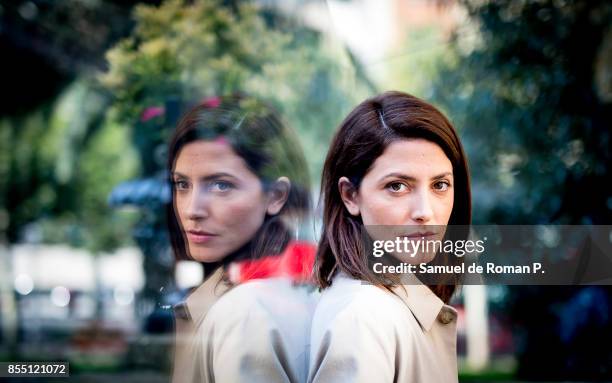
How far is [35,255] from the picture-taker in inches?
114

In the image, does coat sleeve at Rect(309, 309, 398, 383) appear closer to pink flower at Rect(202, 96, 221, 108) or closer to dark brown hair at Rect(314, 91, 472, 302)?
dark brown hair at Rect(314, 91, 472, 302)

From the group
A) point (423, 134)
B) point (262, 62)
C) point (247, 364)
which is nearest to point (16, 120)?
point (262, 62)

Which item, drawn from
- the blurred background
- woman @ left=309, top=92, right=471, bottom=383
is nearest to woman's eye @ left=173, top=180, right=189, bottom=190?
the blurred background

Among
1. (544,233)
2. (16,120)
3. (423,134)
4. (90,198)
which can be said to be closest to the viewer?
(423,134)

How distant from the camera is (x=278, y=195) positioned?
222cm

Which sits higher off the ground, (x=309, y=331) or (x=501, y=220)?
(x=501, y=220)

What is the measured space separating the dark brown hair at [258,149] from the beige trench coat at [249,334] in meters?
0.12

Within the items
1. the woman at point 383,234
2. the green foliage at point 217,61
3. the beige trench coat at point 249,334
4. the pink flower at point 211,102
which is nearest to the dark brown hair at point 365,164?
the woman at point 383,234

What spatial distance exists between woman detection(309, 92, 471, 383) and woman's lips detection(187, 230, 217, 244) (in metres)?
0.34

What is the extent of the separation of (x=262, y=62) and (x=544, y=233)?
3.72 ft

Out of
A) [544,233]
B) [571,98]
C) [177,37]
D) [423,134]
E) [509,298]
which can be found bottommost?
[509,298]

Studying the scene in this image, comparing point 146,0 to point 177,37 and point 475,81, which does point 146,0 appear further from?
point 475,81

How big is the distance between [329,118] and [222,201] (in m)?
0.48

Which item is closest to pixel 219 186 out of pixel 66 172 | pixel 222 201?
pixel 222 201
